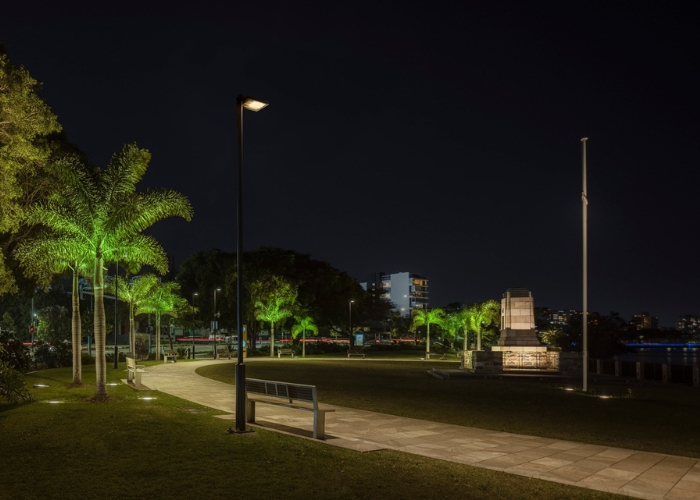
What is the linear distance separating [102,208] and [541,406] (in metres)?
13.5

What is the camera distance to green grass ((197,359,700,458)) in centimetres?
1206

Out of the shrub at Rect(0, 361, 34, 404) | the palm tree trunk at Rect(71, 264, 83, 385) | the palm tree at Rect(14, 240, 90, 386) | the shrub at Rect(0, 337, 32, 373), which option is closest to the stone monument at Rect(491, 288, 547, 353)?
the palm tree trunk at Rect(71, 264, 83, 385)

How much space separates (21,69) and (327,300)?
51.0 metres

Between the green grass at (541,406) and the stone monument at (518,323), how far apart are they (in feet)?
24.4

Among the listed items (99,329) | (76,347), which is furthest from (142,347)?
(99,329)

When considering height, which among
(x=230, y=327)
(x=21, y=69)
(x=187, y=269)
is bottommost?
(x=230, y=327)

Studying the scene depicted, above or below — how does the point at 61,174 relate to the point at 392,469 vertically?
above

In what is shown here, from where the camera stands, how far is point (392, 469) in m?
8.23

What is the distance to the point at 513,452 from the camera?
979cm

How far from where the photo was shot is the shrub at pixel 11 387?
14070mm

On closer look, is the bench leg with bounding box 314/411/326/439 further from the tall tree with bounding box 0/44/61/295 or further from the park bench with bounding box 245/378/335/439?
the tall tree with bounding box 0/44/61/295

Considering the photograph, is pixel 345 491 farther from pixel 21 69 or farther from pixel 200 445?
pixel 21 69

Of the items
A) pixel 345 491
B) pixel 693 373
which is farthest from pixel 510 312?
pixel 345 491

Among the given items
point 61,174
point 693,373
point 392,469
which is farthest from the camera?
point 693,373
